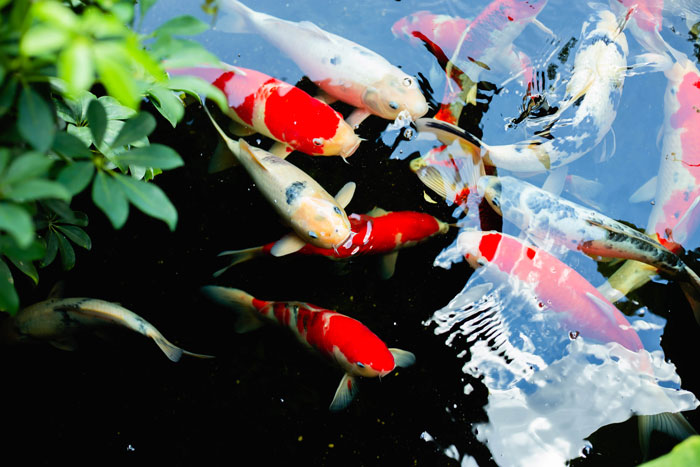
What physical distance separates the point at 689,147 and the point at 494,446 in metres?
2.08

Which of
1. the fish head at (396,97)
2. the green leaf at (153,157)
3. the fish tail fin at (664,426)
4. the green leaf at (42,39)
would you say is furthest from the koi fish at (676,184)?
the green leaf at (42,39)

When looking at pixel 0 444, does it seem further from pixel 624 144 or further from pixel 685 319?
pixel 624 144

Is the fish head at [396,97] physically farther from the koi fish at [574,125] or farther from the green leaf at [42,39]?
the green leaf at [42,39]

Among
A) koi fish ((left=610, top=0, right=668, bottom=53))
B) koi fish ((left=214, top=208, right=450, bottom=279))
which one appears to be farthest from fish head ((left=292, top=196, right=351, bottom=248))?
koi fish ((left=610, top=0, right=668, bottom=53))

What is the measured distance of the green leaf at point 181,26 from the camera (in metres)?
1.32

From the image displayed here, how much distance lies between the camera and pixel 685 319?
302 centimetres

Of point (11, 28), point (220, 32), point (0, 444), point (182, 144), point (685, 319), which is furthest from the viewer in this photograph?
point (220, 32)

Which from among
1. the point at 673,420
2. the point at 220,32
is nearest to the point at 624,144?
the point at 673,420

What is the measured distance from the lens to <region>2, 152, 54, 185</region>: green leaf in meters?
1.16

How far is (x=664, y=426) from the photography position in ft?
8.89

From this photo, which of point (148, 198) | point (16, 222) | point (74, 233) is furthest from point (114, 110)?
point (16, 222)

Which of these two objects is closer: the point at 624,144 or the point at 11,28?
the point at 11,28

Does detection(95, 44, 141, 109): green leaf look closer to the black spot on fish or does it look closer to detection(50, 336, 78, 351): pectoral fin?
the black spot on fish

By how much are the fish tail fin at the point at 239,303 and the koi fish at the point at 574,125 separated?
Answer: 142 cm
